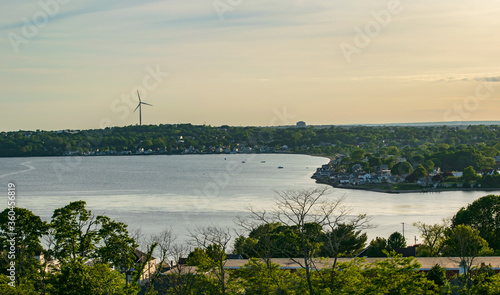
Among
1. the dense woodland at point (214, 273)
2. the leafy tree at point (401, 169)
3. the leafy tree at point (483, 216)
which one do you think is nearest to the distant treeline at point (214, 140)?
the leafy tree at point (401, 169)

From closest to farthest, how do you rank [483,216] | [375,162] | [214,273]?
1. [214,273]
2. [483,216]
3. [375,162]

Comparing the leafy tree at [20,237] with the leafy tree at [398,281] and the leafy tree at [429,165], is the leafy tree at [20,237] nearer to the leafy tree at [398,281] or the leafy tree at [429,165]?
the leafy tree at [398,281]

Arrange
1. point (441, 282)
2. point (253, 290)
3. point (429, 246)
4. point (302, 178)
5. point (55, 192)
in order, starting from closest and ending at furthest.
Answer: point (253, 290), point (441, 282), point (429, 246), point (55, 192), point (302, 178)

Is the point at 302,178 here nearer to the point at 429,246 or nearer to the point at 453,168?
the point at 453,168

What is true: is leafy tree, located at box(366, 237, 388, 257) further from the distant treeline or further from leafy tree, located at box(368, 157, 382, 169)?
the distant treeline

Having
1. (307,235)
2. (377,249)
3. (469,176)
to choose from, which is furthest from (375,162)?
(307,235)

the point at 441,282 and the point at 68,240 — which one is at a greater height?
the point at 68,240

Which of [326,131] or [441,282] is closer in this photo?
[441,282]

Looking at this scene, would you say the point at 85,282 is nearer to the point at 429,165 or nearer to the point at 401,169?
the point at 401,169

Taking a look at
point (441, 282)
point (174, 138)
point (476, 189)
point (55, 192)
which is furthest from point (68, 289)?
point (174, 138)

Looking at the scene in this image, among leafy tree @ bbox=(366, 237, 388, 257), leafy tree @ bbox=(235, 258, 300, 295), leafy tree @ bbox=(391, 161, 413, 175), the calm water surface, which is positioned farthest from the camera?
leafy tree @ bbox=(391, 161, 413, 175)

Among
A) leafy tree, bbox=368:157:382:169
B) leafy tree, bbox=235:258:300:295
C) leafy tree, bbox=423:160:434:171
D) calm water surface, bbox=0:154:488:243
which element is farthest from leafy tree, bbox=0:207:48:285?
leafy tree, bbox=368:157:382:169
